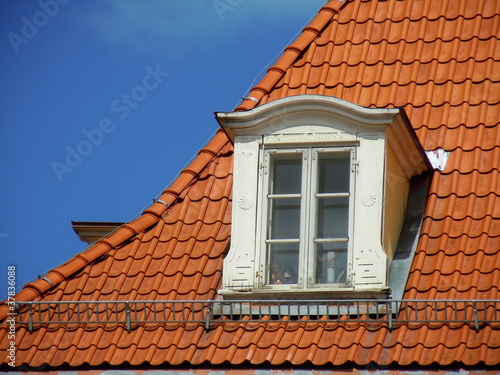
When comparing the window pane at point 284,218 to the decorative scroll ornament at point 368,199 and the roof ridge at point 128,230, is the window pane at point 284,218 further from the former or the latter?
the roof ridge at point 128,230

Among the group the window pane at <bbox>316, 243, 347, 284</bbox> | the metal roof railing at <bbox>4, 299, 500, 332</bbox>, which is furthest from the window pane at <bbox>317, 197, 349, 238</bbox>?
the metal roof railing at <bbox>4, 299, 500, 332</bbox>

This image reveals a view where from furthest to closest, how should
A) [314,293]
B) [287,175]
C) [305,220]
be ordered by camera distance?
1. [287,175]
2. [305,220]
3. [314,293]

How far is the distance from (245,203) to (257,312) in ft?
3.35

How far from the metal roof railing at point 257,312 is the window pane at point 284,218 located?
2.21 feet

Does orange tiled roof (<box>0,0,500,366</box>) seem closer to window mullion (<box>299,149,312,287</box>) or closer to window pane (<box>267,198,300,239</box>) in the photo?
window mullion (<box>299,149,312,287</box>)

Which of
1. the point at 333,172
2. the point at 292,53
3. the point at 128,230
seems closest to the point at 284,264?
the point at 333,172

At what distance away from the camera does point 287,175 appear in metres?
10.8

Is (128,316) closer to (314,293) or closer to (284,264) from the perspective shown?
(284,264)

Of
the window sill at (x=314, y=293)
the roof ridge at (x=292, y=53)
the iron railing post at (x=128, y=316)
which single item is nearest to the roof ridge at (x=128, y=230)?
the roof ridge at (x=292, y=53)

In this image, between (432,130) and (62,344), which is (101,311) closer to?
(62,344)

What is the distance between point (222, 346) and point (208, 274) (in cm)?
97

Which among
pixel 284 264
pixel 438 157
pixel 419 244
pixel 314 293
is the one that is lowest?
pixel 314 293

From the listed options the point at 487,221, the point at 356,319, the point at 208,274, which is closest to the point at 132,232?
the point at 208,274

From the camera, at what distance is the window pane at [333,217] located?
10445 millimetres
